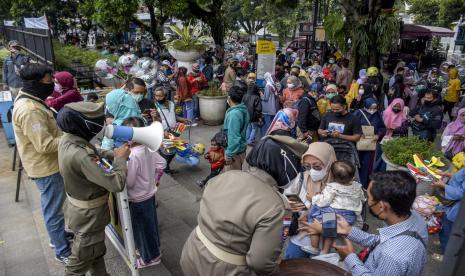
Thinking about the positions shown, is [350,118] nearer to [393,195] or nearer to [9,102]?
[393,195]

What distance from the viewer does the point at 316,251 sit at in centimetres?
282

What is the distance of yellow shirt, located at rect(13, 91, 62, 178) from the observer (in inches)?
130

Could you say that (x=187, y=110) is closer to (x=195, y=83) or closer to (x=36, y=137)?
(x=195, y=83)

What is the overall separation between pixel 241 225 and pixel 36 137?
2.55 m

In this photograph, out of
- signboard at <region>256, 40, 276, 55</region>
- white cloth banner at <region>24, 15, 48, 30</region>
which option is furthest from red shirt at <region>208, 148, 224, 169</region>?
signboard at <region>256, 40, 276, 55</region>

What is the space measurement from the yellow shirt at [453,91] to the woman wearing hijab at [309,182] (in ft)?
28.4

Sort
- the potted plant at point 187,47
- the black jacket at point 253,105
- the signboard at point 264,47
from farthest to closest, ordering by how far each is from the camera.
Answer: the potted plant at point 187,47 < the signboard at point 264,47 < the black jacket at point 253,105

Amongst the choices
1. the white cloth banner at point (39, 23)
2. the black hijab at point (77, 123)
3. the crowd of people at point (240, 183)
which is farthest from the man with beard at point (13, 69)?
the black hijab at point (77, 123)

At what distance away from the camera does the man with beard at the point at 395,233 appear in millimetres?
1950

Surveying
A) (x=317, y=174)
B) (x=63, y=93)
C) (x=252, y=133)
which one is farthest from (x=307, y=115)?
(x=63, y=93)

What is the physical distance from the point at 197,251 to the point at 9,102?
687 centimetres

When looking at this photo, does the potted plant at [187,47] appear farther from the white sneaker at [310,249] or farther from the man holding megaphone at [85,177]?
the white sneaker at [310,249]

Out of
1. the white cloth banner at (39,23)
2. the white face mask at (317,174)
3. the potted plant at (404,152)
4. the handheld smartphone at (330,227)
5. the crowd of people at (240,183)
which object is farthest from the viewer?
the white cloth banner at (39,23)

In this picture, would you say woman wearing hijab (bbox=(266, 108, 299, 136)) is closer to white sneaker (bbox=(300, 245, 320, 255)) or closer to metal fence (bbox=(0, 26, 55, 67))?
white sneaker (bbox=(300, 245, 320, 255))
